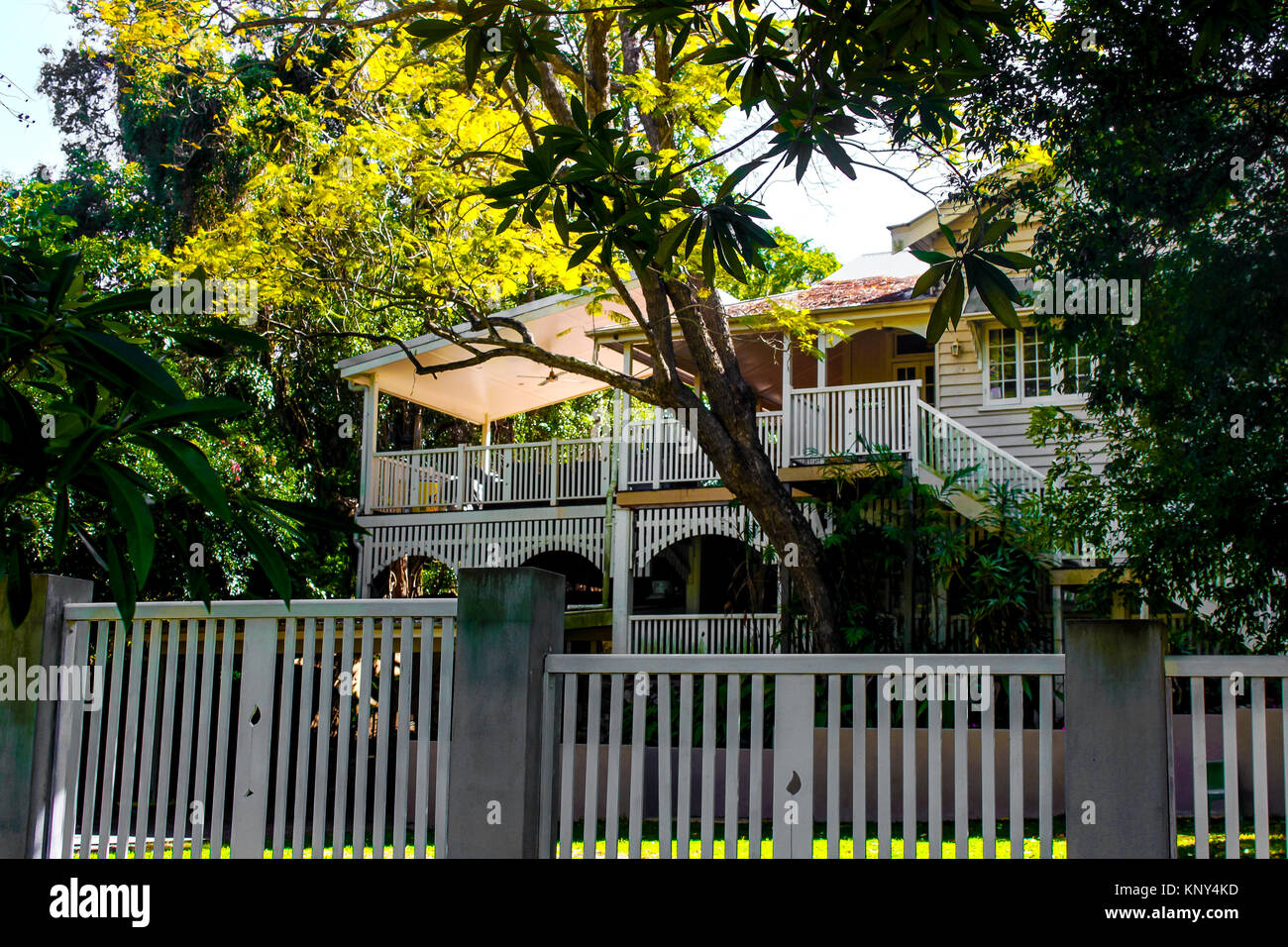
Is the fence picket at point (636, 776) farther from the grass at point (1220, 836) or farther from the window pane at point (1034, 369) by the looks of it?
the window pane at point (1034, 369)

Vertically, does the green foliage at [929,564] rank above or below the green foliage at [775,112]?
below

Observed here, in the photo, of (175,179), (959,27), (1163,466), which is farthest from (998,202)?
(175,179)

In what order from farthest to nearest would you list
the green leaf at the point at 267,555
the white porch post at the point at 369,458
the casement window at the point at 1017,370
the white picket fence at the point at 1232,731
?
the white porch post at the point at 369,458 → the casement window at the point at 1017,370 → the white picket fence at the point at 1232,731 → the green leaf at the point at 267,555

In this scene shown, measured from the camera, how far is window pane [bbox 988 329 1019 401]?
16.5 metres

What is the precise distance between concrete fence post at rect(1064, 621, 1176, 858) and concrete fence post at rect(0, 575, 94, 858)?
448 cm

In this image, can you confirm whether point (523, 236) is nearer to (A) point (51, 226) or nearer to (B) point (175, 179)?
(A) point (51, 226)

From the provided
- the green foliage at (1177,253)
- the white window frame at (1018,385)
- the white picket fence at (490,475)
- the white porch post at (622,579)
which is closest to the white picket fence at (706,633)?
the white porch post at (622,579)

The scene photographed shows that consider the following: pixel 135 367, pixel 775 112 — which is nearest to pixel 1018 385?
pixel 775 112

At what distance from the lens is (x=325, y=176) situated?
45.6 feet

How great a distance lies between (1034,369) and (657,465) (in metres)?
5.66

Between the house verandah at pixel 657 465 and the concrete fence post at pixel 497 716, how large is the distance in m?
9.47

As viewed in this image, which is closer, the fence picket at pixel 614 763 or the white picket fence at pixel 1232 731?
the white picket fence at pixel 1232 731

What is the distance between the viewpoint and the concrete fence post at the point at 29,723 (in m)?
5.19

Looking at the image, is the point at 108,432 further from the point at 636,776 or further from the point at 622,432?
the point at 622,432
